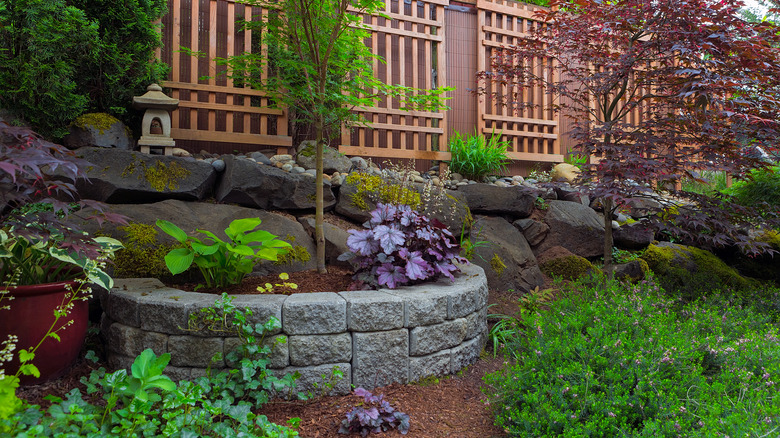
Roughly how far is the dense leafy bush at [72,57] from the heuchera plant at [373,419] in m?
3.09

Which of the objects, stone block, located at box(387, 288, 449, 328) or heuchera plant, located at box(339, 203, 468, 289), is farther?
heuchera plant, located at box(339, 203, 468, 289)

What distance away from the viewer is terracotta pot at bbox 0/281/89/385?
6.97 ft

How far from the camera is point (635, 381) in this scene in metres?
2.07

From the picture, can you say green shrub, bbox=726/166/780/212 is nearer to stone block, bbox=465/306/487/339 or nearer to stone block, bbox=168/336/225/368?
stone block, bbox=465/306/487/339

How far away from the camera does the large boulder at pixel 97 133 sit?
3590 mm

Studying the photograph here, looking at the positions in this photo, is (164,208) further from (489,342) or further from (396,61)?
(396,61)

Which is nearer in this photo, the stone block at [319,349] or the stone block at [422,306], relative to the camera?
the stone block at [319,349]

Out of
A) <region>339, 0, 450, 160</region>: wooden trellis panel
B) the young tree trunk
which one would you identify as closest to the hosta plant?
the young tree trunk

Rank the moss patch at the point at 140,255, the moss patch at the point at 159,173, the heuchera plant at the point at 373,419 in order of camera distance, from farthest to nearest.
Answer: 1. the moss patch at the point at 159,173
2. the moss patch at the point at 140,255
3. the heuchera plant at the point at 373,419

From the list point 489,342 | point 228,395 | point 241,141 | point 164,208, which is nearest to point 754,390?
point 489,342

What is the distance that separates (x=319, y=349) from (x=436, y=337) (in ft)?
2.24

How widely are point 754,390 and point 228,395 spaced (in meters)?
2.33

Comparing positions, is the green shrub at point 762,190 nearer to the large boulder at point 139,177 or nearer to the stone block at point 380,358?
the stone block at point 380,358

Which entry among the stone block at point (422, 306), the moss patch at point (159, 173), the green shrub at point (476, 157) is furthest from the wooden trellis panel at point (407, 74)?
the stone block at point (422, 306)
